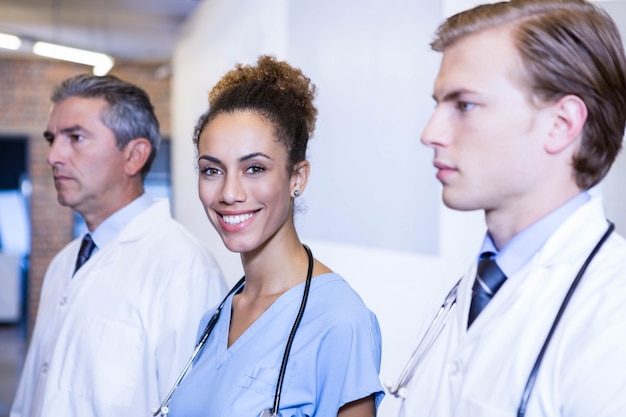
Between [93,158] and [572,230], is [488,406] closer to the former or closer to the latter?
[572,230]

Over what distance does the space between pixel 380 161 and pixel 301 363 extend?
1.47m

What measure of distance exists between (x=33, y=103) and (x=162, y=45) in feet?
4.93

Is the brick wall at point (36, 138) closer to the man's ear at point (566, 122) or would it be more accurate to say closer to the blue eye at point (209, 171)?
the blue eye at point (209, 171)

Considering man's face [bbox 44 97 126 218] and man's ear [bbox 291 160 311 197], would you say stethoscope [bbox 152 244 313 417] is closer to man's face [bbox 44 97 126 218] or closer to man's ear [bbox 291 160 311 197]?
man's ear [bbox 291 160 311 197]

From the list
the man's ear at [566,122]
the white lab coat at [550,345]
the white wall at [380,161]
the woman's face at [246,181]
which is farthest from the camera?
the white wall at [380,161]

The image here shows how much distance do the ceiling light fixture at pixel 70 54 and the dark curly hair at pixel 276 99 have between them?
4446mm

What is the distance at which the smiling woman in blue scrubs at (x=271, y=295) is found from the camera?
4.35 feet

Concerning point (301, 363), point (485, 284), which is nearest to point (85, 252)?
point (301, 363)

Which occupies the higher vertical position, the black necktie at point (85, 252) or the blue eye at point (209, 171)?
the blue eye at point (209, 171)

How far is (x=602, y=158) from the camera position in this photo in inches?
39.8

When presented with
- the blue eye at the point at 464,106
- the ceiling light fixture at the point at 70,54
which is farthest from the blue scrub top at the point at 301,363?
the ceiling light fixture at the point at 70,54

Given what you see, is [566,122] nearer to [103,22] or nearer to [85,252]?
[85,252]

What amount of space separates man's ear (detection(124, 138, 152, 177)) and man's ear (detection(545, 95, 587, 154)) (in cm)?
141

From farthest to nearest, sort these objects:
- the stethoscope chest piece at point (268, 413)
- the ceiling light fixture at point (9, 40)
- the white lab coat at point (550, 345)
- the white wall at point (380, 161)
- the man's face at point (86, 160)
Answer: the ceiling light fixture at point (9, 40) < the white wall at point (380, 161) < the man's face at point (86, 160) < the stethoscope chest piece at point (268, 413) < the white lab coat at point (550, 345)
